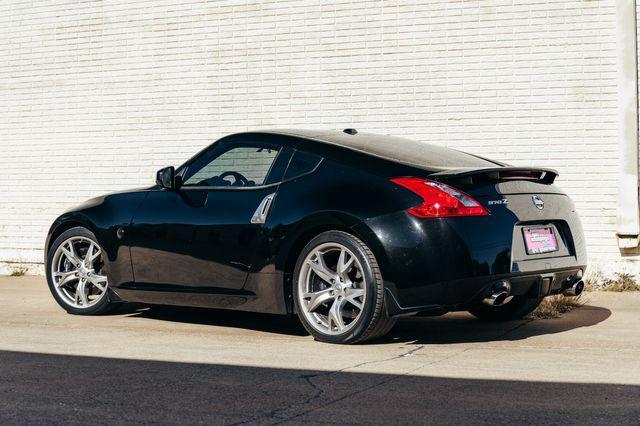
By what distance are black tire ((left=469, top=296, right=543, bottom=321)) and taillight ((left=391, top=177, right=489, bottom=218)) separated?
1630 millimetres

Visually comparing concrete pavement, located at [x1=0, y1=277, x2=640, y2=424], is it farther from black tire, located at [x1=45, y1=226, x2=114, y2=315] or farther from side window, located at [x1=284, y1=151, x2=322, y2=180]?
side window, located at [x1=284, y1=151, x2=322, y2=180]

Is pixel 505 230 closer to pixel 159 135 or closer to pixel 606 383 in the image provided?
pixel 606 383

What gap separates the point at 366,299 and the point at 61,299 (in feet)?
10.3

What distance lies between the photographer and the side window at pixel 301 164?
6.58 metres

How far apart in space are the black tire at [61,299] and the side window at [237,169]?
1094 millimetres

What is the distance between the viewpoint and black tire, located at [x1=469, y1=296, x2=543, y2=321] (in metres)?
7.44

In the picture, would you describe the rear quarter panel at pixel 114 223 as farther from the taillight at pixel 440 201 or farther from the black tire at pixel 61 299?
the taillight at pixel 440 201

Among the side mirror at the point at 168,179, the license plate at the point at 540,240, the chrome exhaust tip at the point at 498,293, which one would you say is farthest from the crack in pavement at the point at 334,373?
the side mirror at the point at 168,179

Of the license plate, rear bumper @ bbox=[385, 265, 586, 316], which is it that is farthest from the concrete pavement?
the license plate

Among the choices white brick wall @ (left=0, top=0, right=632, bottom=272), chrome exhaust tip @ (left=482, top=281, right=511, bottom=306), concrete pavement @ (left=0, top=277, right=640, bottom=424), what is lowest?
concrete pavement @ (left=0, top=277, right=640, bottom=424)

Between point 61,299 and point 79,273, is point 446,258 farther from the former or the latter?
point 61,299

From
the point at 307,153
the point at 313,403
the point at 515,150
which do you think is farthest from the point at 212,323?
the point at 515,150

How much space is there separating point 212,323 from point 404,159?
2168 mm

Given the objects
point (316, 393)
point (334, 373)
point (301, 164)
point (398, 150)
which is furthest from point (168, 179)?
point (316, 393)
